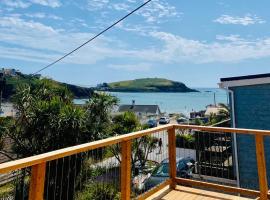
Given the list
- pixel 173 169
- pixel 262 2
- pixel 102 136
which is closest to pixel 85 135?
pixel 102 136

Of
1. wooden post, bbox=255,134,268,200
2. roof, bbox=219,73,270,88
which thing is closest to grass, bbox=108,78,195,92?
roof, bbox=219,73,270,88

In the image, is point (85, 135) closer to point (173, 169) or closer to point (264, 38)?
point (173, 169)

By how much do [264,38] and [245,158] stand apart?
2245cm

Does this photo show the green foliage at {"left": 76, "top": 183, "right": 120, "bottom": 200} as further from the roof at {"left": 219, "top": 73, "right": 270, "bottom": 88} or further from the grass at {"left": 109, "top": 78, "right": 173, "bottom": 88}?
the grass at {"left": 109, "top": 78, "right": 173, "bottom": 88}

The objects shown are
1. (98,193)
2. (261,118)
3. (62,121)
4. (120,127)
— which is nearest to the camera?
(98,193)

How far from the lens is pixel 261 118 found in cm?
827

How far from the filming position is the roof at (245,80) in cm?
805

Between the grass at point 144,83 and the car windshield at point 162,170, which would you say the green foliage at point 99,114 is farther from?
the grass at point 144,83

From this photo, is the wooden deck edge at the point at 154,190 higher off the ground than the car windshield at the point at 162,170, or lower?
higher

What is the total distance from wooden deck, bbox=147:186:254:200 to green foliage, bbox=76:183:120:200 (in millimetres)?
1696

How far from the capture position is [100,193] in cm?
659

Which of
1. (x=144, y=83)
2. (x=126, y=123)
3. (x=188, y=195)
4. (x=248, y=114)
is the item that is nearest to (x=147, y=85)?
(x=144, y=83)

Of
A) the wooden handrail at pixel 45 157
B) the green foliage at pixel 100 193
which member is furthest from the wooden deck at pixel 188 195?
the green foliage at pixel 100 193

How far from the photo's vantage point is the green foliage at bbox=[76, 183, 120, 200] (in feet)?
19.6
